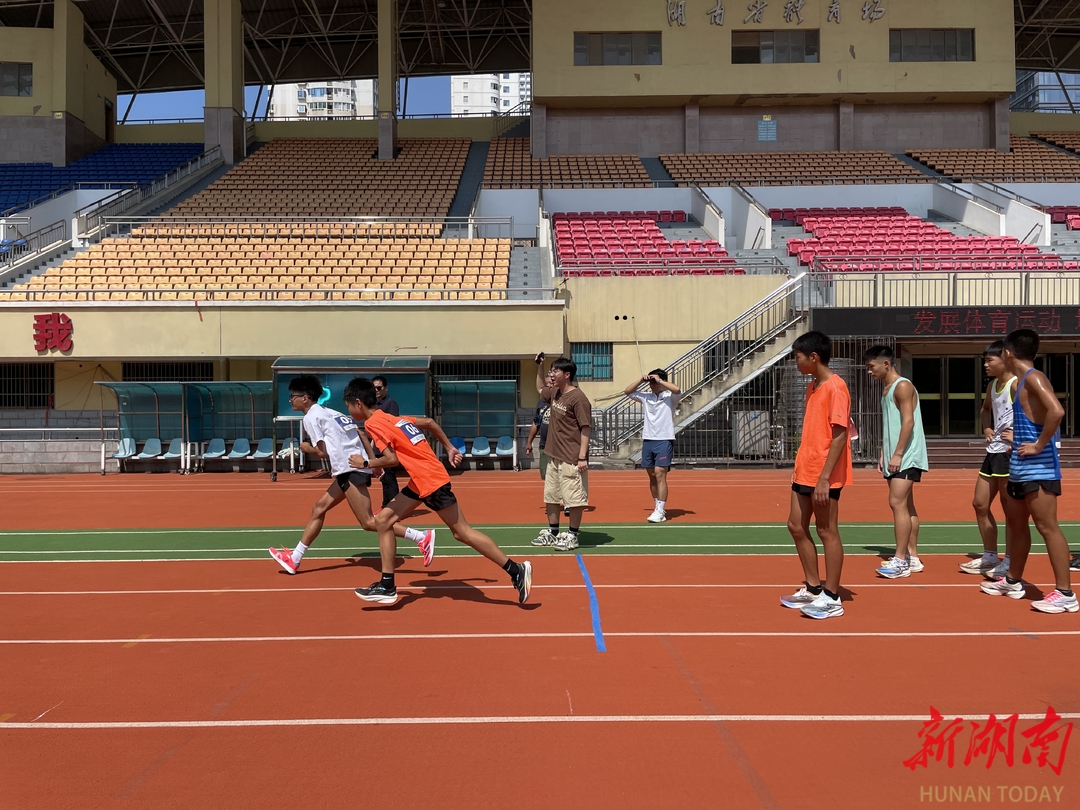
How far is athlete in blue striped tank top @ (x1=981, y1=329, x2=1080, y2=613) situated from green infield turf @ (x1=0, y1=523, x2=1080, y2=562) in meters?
3.05

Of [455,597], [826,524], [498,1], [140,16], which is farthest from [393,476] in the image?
[140,16]

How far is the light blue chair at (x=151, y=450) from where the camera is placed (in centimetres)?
2189

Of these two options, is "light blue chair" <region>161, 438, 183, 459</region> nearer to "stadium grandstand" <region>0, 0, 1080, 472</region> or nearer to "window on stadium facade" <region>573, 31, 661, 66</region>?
"stadium grandstand" <region>0, 0, 1080, 472</region>

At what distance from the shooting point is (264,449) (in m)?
22.4

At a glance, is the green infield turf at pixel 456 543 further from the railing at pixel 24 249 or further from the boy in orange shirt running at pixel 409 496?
the railing at pixel 24 249

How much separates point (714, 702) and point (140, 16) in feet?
163

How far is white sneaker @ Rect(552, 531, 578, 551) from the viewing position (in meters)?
9.93

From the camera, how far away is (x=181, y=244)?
2739cm

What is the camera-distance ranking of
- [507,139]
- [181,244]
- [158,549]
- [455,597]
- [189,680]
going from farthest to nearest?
[507,139] < [181,244] < [158,549] < [455,597] < [189,680]

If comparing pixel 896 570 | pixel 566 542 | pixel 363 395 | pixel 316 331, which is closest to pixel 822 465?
pixel 896 570

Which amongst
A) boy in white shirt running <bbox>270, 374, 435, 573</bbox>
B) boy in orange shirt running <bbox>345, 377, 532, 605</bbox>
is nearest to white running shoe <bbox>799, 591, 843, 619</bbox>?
boy in orange shirt running <bbox>345, 377, 532, 605</bbox>

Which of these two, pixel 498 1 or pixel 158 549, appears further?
pixel 498 1

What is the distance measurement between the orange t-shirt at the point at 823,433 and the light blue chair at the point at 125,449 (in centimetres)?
1954

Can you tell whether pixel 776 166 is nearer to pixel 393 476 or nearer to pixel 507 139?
pixel 507 139
